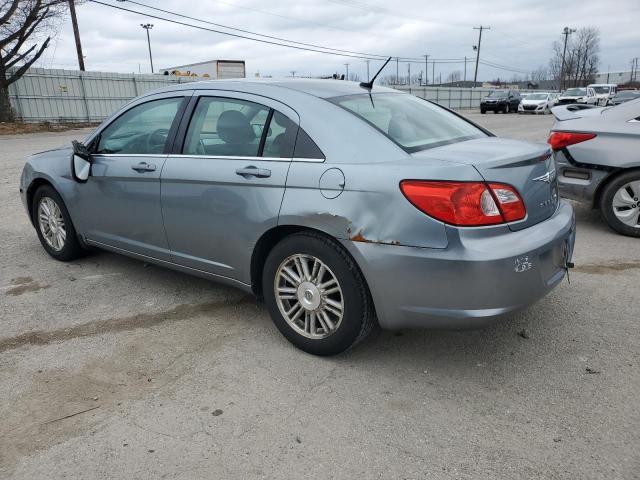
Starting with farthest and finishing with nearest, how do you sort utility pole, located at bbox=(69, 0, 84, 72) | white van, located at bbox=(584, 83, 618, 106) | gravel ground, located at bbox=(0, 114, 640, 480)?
1. white van, located at bbox=(584, 83, 618, 106)
2. utility pole, located at bbox=(69, 0, 84, 72)
3. gravel ground, located at bbox=(0, 114, 640, 480)

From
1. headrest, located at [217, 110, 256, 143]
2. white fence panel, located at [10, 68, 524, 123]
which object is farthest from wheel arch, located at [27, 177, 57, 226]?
white fence panel, located at [10, 68, 524, 123]

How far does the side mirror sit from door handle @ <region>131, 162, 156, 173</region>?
2.12 feet

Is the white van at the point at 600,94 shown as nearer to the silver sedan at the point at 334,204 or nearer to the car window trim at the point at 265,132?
the silver sedan at the point at 334,204

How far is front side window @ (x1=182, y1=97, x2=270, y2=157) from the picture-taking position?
11.1 feet

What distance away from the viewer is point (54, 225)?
196 inches

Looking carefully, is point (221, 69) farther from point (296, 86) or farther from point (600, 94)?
point (296, 86)

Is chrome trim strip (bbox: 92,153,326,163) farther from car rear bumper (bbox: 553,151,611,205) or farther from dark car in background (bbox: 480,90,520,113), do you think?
dark car in background (bbox: 480,90,520,113)

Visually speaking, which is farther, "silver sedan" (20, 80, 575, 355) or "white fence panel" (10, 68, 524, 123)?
"white fence panel" (10, 68, 524, 123)

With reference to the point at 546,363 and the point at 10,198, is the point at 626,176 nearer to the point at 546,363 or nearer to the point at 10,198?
the point at 546,363

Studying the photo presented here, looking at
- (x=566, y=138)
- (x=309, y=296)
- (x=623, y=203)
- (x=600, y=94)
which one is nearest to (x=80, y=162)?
(x=309, y=296)

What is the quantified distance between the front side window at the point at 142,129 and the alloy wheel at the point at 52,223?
3.01 ft

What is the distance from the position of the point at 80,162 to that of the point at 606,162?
16.5ft

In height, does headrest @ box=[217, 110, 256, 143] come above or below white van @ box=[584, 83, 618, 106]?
above

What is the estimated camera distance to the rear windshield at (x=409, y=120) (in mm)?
3178
